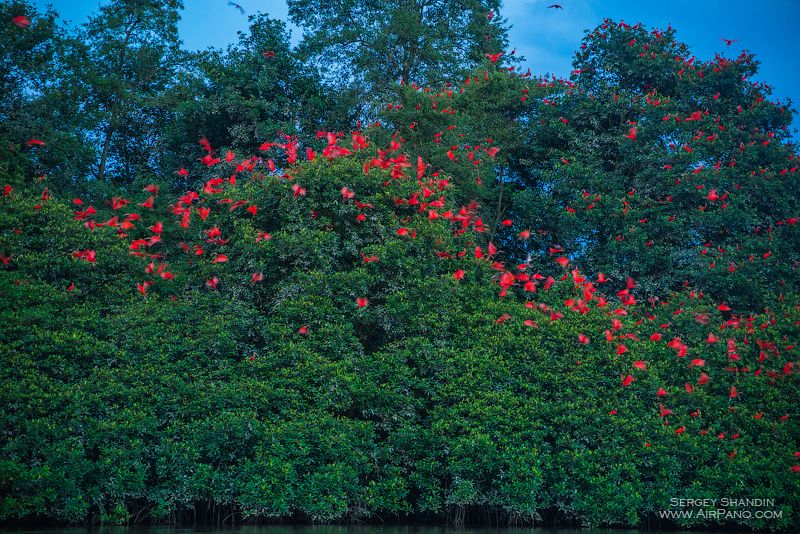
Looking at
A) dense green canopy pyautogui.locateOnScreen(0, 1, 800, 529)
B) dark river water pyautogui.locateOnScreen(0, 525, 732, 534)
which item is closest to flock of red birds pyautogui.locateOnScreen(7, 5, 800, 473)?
dense green canopy pyautogui.locateOnScreen(0, 1, 800, 529)

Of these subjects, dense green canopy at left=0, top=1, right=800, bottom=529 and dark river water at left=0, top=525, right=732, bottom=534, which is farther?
dense green canopy at left=0, top=1, right=800, bottom=529

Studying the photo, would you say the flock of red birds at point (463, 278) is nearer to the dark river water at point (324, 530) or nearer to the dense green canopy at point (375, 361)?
the dense green canopy at point (375, 361)

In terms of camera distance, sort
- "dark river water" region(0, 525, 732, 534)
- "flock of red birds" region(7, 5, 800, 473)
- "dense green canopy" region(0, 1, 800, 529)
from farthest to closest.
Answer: "flock of red birds" region(7, 5, 800, 473) → "dense green canopy" region(0, 1, 800, 529) → "dark river water" region(0, 525, 732, 534)

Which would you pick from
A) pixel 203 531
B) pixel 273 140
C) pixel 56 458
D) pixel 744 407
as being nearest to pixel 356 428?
pixel 203 531

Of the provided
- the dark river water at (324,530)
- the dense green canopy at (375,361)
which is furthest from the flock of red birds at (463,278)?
the dark river water at (324,530)

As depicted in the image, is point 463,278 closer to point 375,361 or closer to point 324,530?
point 375,361

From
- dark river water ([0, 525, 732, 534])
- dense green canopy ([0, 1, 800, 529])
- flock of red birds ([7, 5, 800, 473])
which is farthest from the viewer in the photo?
flock of red birds ([7, 5, 800, 473])

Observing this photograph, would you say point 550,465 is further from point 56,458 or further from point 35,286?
point 35,286

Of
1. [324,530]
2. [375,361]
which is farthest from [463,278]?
[324,530]

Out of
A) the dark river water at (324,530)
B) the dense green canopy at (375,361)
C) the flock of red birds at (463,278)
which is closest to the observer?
the dark river water at (324,530)

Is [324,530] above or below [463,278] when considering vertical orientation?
below

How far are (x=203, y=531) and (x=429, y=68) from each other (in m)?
13.5

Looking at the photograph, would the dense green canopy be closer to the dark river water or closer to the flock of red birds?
the flock of red birds

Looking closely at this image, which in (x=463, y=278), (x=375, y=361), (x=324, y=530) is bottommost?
(x=324, y=530)
